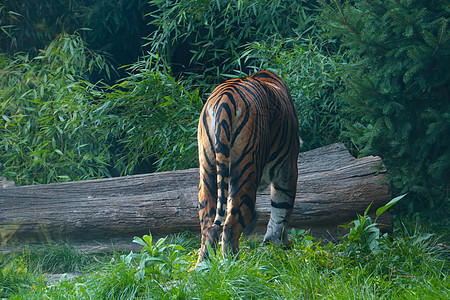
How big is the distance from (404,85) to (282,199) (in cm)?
171

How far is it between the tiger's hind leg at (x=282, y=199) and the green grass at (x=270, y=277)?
10.1 inches

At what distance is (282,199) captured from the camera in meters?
3.79

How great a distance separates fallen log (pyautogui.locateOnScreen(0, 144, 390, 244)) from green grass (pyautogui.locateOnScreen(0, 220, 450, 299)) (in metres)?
0.93

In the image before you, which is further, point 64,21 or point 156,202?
point 64,21

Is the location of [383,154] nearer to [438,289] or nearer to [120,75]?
[438,289]

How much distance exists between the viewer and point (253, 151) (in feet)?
10.2

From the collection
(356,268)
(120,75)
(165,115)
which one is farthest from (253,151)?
(120,75)

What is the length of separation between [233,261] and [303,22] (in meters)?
4.06

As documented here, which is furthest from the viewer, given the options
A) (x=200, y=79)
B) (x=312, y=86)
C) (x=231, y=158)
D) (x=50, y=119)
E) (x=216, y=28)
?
(x=200, y=79)

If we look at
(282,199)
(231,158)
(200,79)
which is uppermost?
(231,158)

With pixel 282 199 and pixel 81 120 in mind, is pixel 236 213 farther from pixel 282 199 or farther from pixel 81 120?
pixel 81 120

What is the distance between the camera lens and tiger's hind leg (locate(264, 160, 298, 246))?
372 centimetres

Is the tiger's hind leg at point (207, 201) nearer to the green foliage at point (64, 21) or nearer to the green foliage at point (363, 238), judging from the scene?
the green foliage at point (363, 238)

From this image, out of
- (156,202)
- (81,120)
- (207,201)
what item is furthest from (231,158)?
(81,120)
